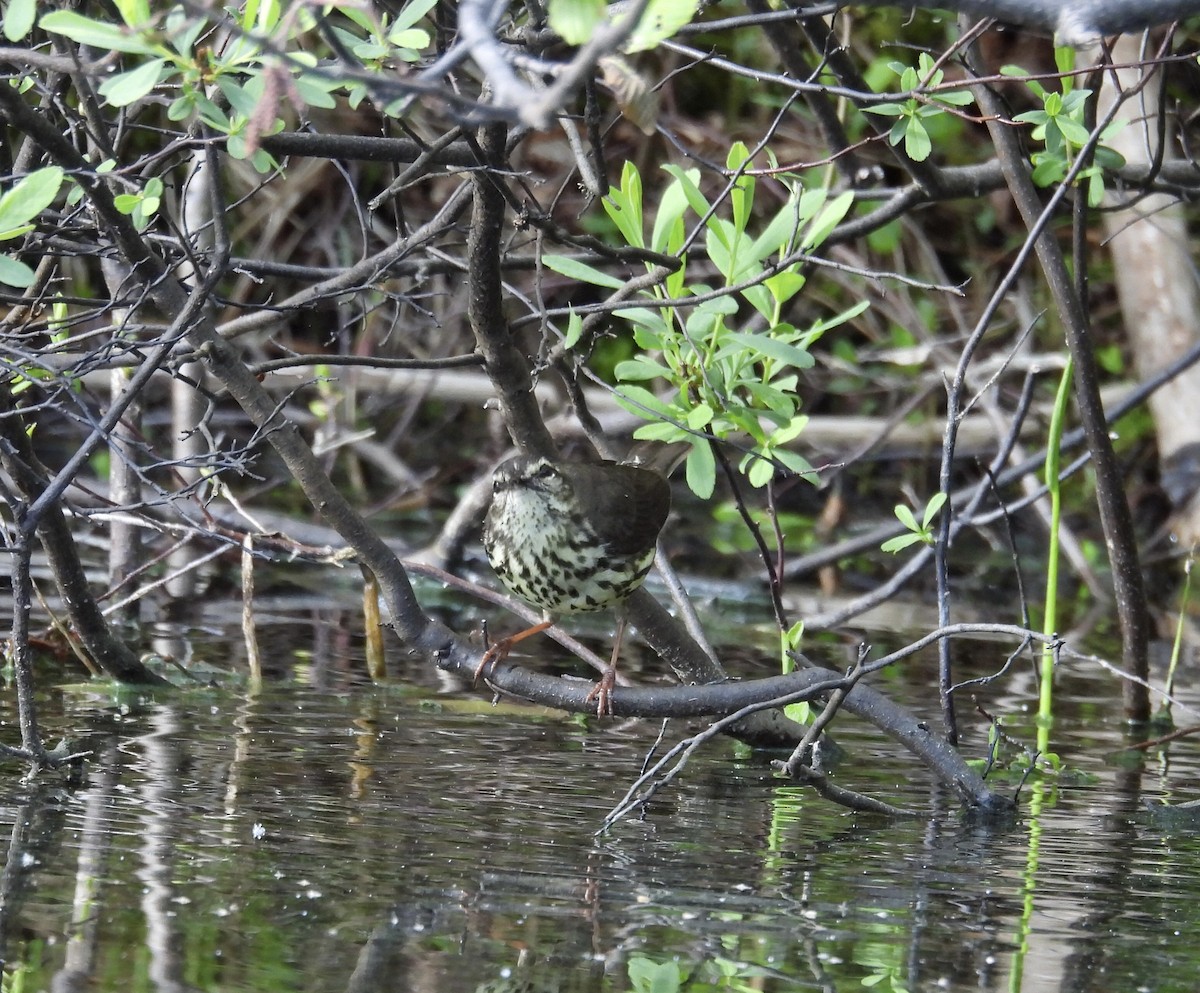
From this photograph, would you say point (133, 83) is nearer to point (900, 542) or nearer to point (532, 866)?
point (532, 866)

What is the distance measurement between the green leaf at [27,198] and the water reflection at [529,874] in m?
1.11

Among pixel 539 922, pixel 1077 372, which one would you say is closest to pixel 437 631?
pixel 539 922

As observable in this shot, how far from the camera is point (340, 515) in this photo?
11.2 ft

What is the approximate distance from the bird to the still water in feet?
1.42

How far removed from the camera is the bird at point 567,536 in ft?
13.3

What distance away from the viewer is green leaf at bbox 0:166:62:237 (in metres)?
2.72

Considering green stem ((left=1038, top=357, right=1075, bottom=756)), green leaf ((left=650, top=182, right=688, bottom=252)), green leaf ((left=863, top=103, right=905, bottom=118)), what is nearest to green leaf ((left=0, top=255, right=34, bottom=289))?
green leaf ((left=650, top=182, right=688, bottom=252))

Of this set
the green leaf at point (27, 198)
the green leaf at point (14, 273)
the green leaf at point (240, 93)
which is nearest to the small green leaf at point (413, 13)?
the green leaf at point (240, 93)

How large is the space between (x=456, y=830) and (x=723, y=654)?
8.56 ft

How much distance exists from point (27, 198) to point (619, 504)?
179 cm

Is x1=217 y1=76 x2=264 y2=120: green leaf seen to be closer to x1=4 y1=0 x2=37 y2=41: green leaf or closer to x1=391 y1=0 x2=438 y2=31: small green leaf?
x1=4 y1=0 x2=37 y2=41: green leaf

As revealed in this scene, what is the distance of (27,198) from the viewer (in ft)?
9.00

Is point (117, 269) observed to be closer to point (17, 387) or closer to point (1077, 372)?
point (17, 387)

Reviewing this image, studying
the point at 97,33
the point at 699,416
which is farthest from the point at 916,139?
the point at 97,33
